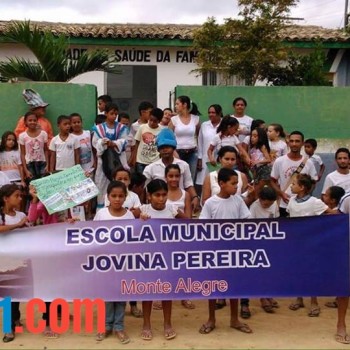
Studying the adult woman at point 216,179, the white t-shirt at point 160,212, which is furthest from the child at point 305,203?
the white t-shirt at point 160,212

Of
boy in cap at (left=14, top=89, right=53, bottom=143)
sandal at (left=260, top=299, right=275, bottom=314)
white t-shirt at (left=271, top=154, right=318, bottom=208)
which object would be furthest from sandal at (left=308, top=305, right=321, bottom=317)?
boy in cap at (left=14, top=89, right=53, bottom=143)

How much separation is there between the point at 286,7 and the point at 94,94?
5334mm

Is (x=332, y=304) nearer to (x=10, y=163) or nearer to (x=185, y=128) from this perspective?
(x=185, y=128)

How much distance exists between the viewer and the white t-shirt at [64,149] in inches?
274

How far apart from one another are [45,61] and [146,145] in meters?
2.81

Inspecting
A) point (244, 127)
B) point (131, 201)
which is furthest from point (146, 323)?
point (244, 127)

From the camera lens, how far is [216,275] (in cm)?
474

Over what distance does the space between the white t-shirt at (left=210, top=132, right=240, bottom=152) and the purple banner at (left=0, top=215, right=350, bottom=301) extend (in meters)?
2.07

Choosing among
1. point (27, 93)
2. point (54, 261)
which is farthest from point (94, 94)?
point (54, 261)

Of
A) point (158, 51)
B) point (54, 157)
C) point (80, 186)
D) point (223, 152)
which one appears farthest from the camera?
point (158, 51)

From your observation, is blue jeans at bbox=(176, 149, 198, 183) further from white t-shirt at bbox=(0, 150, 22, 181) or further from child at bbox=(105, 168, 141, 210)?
child at bbox=(105, 168, 141, 210)

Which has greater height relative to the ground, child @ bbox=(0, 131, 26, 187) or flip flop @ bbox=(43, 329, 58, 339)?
child @ bbox=(0, 131, 26, 187)

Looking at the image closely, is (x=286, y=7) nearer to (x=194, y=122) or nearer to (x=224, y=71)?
(x=224, y=71)

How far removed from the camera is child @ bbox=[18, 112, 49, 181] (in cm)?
704
